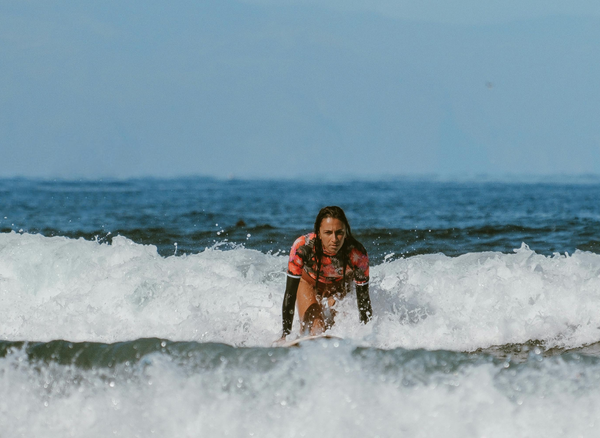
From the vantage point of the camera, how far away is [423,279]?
8.00 m

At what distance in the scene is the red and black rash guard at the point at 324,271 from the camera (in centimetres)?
588

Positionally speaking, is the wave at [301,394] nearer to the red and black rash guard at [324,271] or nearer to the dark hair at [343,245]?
the red and black rash guard at [324,271]

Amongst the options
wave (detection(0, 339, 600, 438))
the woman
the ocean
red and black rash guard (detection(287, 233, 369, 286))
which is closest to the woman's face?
the woman

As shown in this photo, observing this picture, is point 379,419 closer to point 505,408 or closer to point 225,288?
point 505,408

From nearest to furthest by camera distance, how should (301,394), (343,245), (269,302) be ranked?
1. (301,394)
2. (343,245)
3. (269,302)

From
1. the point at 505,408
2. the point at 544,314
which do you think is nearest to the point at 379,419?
the point at 505,408

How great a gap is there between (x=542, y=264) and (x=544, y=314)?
1.08 meters

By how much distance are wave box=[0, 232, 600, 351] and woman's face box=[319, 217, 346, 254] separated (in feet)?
2.92

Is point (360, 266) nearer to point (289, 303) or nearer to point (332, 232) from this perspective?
point (332, 232)

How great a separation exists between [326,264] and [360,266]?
30 centimetres

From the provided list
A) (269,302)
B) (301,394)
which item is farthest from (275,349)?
(269,302)

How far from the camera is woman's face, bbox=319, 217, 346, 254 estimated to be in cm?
564

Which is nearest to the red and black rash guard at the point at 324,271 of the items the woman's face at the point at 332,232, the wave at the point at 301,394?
the woman's face at the point at 332,232

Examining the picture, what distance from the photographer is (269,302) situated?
24.2ft
